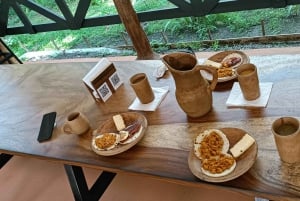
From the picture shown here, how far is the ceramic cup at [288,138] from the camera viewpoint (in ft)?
2.98

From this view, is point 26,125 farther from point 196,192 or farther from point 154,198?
point 196,192

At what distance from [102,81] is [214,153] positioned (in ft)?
2.41

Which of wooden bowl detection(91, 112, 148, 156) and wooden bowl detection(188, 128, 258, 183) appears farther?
wooden bowl detection(91, 112, 148, 156)

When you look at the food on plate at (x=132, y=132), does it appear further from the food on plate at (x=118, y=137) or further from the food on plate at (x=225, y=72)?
the food on plate at (x=225, y=72)

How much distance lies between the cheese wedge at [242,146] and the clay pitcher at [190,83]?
0.23 m

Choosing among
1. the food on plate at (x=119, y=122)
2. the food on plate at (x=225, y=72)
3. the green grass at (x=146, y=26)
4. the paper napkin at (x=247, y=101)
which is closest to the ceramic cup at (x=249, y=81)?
the paper napkin at (x=247, y=101)

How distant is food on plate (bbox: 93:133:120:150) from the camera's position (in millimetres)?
1302

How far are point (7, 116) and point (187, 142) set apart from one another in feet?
3.81

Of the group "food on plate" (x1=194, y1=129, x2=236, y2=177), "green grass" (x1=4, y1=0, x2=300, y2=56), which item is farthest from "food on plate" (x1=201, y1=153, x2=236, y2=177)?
"green grass" (x1=4, y1=0, x2=300, y2=56)

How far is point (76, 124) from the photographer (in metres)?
1.43

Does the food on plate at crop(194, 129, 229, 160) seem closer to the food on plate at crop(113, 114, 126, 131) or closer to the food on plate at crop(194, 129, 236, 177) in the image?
the food on plate at crop(194, 129, 236, 177)

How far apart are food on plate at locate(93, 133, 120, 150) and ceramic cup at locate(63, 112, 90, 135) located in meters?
0.12

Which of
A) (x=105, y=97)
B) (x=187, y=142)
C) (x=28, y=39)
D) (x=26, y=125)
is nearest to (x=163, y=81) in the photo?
(x=105, y=97)

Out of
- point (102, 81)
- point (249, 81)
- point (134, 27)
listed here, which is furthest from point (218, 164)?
point (134, 27)
